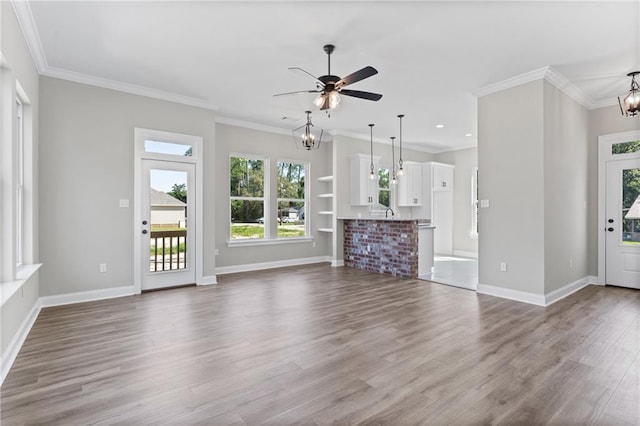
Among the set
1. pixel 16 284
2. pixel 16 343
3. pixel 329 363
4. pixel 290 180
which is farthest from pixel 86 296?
pixel 290 180

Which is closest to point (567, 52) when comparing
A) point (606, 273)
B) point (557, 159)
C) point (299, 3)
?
point (557, 159)

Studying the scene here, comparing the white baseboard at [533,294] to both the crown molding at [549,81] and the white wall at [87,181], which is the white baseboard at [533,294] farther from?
the white wall at [87,181]

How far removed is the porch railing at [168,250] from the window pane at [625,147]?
22.8ft

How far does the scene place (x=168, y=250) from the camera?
5109 mm

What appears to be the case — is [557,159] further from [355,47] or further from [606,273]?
[355,47]

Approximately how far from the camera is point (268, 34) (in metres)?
3.28

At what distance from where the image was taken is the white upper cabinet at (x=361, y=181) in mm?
7449

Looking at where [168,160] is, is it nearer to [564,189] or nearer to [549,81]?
[549,81]

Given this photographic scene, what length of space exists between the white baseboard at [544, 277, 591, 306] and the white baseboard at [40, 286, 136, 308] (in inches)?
223

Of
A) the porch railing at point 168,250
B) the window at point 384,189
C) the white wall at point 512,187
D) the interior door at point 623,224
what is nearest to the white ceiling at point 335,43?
the white wall at point 512,187

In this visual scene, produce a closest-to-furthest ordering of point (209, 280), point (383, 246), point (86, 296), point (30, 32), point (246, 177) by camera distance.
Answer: point (30, 32) → point (86, 296) → point (209, 280) → point (383, 246) → point (246, 177)

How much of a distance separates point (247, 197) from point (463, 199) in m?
5.87

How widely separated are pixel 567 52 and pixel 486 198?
1942mm

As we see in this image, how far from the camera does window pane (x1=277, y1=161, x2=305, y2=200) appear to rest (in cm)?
719
